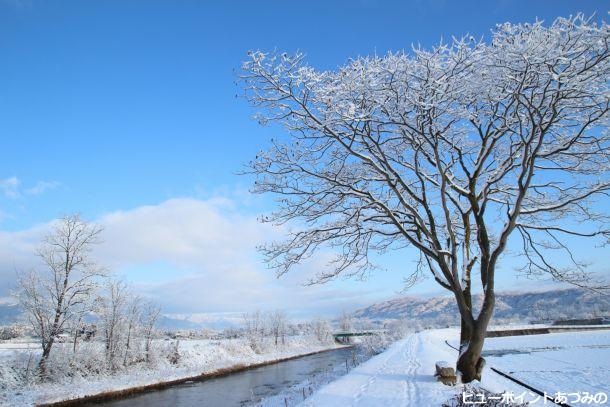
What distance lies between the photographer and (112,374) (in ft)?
105

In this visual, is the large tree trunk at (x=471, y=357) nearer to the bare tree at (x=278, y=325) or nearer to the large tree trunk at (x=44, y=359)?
the large tree trunk at (x=44, y=359)

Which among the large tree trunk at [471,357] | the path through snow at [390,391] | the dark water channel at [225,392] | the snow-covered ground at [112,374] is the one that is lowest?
the dark water channel at [225,392]

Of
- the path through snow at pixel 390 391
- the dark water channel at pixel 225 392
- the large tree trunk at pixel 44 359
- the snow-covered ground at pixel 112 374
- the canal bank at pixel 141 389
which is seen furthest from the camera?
the large tree trunk at pixel 44 359

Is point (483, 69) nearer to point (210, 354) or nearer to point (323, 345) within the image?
point (210, 354)

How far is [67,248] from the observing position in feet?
91.6

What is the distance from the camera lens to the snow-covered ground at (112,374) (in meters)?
22.9

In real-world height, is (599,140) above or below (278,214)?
above

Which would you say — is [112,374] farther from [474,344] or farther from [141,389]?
[474,344]

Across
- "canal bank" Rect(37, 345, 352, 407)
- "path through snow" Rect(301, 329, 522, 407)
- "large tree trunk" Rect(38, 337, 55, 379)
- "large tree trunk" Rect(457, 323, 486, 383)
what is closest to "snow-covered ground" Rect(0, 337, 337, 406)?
"canal bank" Rect(37, 345, 352, 407)

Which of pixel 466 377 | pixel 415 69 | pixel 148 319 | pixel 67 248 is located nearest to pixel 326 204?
pixel 415 69

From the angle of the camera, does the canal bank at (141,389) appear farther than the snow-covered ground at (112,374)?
Yes

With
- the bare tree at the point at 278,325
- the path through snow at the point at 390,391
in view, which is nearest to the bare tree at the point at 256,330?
the bare tree at the point at 278,325

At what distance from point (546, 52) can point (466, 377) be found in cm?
752

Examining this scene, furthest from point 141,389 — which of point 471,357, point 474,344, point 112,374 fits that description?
Result: point 474,344
